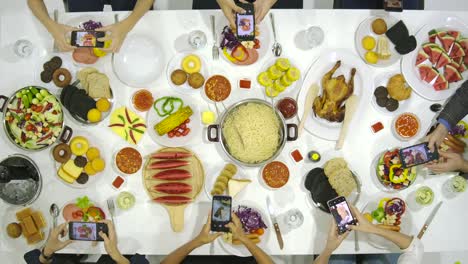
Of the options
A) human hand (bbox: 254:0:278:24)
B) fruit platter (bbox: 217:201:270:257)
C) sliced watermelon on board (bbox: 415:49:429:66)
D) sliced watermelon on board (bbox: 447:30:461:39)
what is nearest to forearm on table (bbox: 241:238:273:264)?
fruit platter (bbox: 217:201:270:257)

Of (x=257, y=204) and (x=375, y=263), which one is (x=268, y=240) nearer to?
(x=257, y=204)

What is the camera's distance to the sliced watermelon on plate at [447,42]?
2.58m

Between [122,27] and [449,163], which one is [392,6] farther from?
[122,27]

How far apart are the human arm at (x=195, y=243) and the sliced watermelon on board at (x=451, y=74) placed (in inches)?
68.5

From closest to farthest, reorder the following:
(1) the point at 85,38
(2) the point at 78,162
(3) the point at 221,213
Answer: (3) the point at 221,213
(1) the point at 85,38
(2) the point at 78,162

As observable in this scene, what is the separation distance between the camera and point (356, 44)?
2.61 m

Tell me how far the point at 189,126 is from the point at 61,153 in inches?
32.2

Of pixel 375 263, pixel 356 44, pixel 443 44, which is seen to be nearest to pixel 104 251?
pixel 375 263

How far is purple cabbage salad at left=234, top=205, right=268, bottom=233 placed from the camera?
2463 millimetres

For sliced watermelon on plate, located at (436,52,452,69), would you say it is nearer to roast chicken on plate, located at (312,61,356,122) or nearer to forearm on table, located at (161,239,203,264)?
roast chicken on plate, located at (312,61,356,122)

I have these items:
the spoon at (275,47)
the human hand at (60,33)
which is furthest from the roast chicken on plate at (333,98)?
the human hand at (60,33)

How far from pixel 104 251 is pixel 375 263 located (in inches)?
71.5

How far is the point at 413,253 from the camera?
7.77ft

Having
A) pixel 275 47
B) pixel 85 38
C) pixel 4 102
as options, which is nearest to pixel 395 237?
pixel 275 47
